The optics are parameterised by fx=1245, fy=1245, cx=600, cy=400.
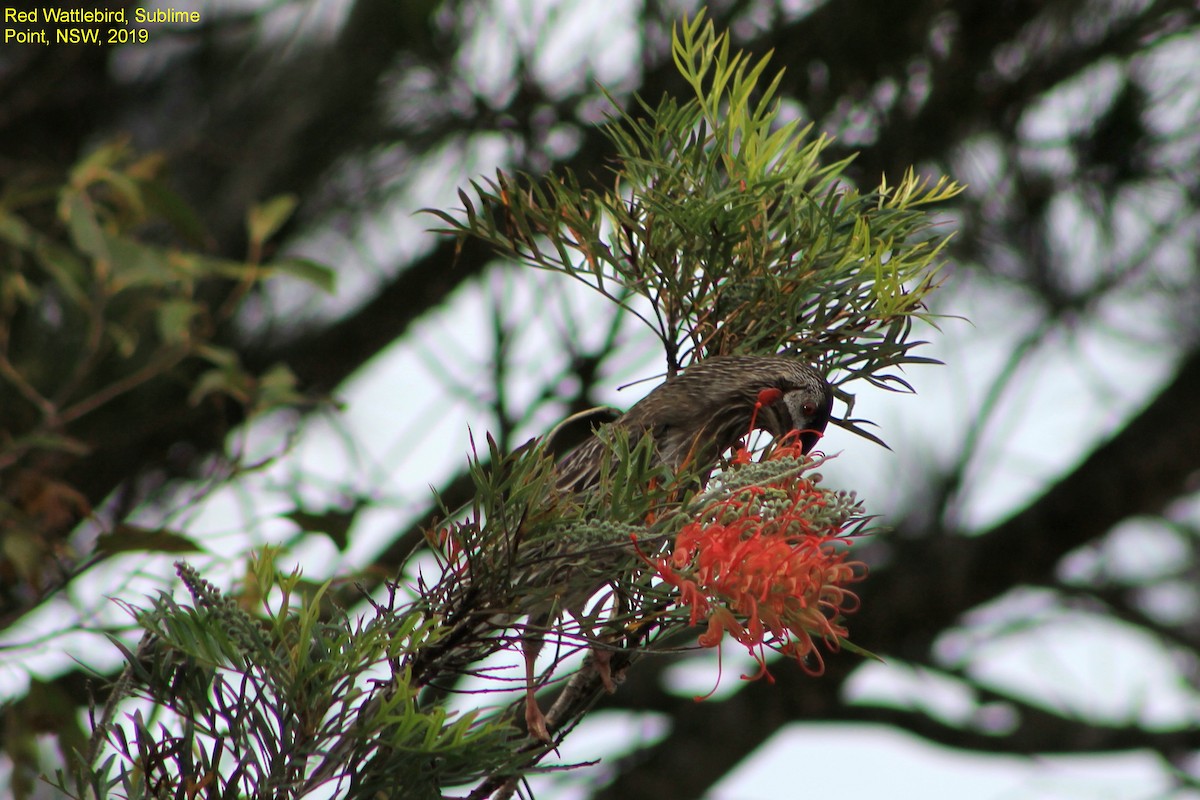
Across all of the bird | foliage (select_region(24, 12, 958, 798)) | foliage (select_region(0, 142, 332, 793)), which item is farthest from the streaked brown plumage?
foliage (select_region(0, 142, 332, 793))

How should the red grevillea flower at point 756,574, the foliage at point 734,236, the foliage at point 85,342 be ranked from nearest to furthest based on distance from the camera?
the red grevillea flower at point 756,574
the foliage at point 734,236
the foliage at point 85,342

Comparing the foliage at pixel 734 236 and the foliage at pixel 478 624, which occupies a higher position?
the foliage at pixel 734 236

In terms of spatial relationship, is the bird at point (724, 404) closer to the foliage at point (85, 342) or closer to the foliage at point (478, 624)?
the foliage at point (478, 624)

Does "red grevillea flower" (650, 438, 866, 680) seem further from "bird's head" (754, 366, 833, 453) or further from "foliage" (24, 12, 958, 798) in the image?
"bird's head" (754, 366, 833, 453)

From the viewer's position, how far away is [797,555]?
2.15 ft

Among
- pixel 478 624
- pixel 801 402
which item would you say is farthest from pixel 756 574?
pixel 801 402

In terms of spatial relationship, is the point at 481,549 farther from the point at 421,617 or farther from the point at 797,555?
the point at 797,555

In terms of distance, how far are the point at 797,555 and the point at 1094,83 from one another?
2223mm

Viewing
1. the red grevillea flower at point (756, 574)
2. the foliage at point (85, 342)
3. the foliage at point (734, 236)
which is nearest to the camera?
the red grevillea flower at point (756, 574)

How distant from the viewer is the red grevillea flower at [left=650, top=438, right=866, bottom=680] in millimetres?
648

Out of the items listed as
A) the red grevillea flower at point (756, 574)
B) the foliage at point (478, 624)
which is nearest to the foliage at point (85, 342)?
the foliage at point (478, 624)

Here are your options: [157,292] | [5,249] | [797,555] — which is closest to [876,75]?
[157,292]

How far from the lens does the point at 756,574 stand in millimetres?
649

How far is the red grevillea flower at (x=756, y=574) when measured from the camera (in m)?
0.65
